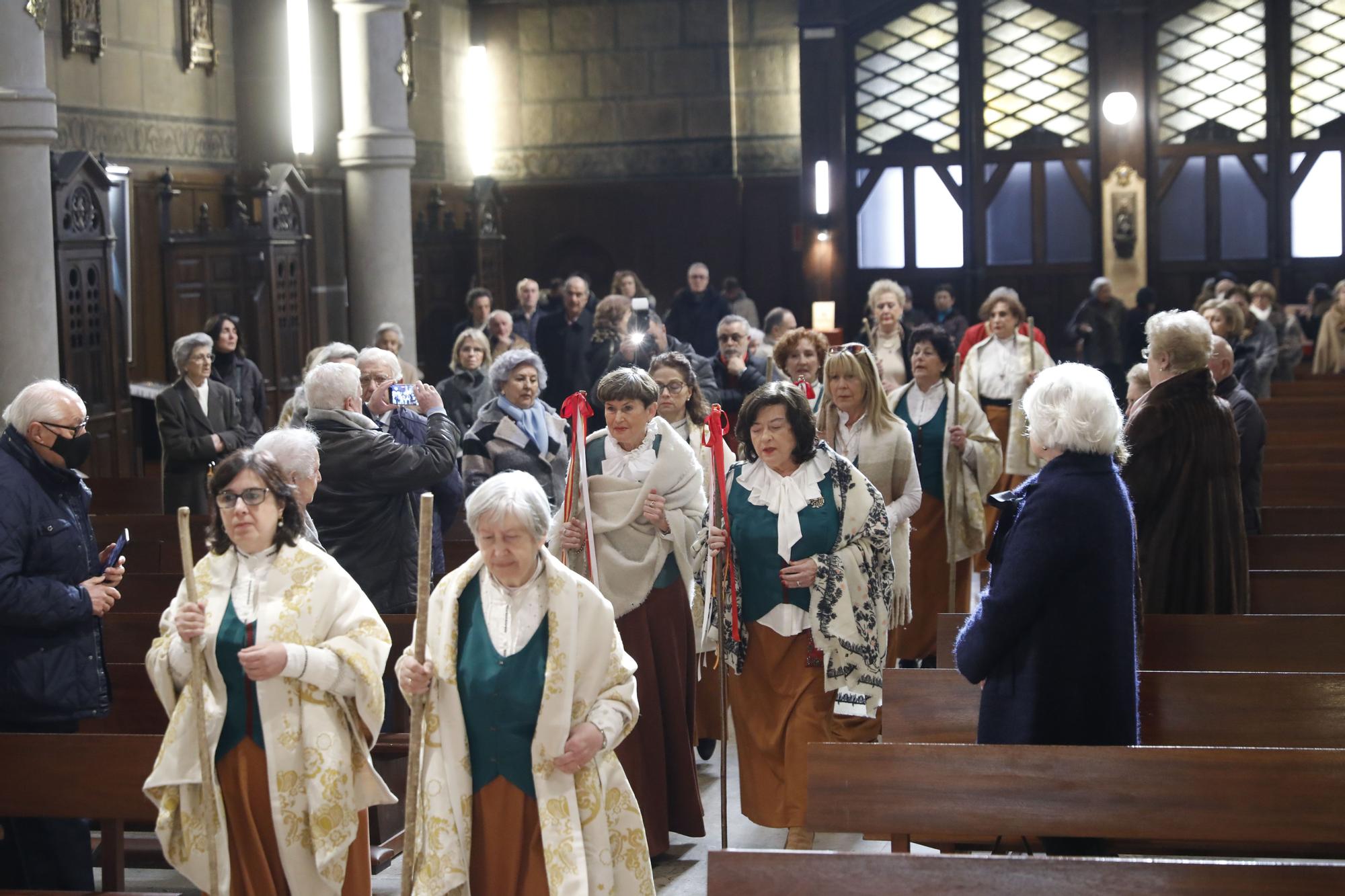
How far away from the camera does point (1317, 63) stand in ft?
61.9

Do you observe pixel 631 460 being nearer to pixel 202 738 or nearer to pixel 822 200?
pixel 202 738

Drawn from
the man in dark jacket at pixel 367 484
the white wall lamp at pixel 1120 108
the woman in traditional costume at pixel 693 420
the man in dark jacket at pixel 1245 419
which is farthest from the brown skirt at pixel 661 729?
the white wall lamp at pixel 1120 108

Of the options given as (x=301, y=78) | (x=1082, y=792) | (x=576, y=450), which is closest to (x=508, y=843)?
(x=1082, y=792)

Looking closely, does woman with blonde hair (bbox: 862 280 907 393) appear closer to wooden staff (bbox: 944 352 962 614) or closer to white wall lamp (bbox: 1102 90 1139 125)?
wooden staff (bbox: 944 352 962 614)

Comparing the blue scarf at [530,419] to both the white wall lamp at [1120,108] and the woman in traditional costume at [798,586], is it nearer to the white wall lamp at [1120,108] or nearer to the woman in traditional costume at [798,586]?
the woman in traditional costume at [798,586]

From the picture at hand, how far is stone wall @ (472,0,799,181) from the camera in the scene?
1972cm

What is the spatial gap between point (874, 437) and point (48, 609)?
10.8 ft

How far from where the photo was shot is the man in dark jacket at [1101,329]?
15.4 meters

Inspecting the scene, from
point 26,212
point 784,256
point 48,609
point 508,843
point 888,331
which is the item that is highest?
point 784,256

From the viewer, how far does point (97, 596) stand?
15.6 feet

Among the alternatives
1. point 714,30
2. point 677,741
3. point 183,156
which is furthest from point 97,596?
point 714,30

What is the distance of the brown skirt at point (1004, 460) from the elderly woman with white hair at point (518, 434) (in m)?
2.83

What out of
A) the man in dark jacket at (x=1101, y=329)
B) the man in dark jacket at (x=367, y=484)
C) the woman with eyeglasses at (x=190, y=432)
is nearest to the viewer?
the man in dark jacket at (x=367, y=484)

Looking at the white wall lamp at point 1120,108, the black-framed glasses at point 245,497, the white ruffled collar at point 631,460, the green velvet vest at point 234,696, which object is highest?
the white wall lamp at point 1120,108
